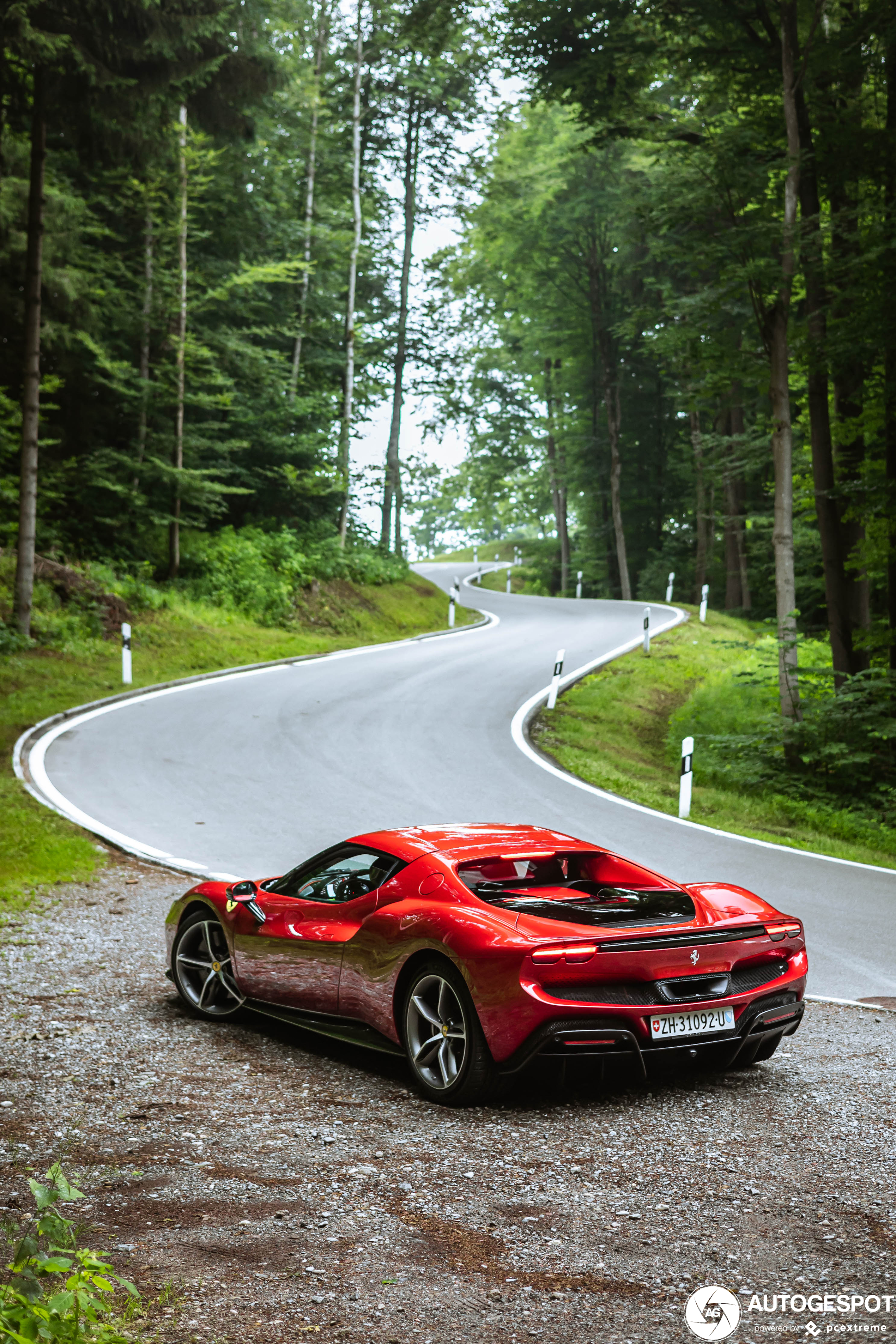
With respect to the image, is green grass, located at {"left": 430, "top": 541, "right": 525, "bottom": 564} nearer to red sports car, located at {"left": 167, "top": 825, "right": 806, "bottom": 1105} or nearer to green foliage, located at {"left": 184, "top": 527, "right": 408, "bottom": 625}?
green foliage, located at {"left": 184, "top": 527, "right": 408, "bottom": 625}

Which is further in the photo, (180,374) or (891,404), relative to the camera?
(180,374)

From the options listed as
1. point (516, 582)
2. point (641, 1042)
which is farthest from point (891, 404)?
point (516, 582)

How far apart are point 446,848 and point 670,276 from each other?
3977 cm

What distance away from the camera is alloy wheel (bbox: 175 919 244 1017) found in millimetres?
6508

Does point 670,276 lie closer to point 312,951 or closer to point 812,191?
point 812,191

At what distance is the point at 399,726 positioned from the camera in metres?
17.3

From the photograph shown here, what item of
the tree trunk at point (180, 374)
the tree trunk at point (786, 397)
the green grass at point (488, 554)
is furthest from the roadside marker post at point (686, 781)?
the green grass at point (488, 554)

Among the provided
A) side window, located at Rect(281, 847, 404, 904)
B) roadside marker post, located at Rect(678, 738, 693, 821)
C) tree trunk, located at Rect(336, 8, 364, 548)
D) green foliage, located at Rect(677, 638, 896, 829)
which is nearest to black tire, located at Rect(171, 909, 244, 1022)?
side window, located at Rect(281, 847, 404, 904)

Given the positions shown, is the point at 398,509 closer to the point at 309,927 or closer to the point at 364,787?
the point at 364,787

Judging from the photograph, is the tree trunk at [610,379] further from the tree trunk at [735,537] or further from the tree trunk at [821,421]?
the tree trunk at [821,421]

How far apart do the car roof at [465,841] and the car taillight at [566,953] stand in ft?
3.08

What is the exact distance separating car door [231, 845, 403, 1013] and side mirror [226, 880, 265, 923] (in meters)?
0.02

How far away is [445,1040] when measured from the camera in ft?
16.7

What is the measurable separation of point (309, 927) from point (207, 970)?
3.53 feet
